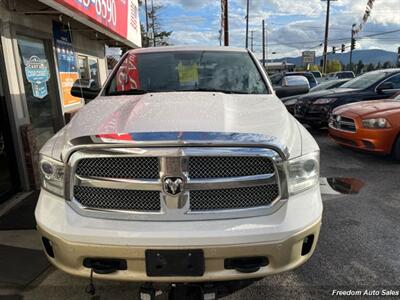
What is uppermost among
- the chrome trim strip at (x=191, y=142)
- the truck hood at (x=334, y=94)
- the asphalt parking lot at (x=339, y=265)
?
the chrome trim strip at (x=191, y=142)

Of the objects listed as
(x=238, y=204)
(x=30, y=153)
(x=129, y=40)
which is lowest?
(x=30, y=153)

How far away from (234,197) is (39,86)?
536cm

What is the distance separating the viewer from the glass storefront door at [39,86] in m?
5.97

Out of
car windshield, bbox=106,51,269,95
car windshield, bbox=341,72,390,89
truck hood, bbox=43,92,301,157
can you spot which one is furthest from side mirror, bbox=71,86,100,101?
car windshield, bbox=341,72,390,89

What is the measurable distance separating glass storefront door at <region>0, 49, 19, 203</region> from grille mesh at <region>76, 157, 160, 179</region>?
3368 mm

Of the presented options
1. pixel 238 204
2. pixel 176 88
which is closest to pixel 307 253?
pixel 238 204

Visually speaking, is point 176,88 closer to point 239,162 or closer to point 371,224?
point 239,162

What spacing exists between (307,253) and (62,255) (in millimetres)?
1499

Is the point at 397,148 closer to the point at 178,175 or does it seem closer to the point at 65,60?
the point at 178,175

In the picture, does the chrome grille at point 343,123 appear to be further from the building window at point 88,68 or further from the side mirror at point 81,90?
the building window at point 88,68

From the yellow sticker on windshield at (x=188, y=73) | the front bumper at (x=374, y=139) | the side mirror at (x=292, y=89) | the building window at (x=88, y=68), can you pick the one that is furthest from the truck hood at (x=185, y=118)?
the building window at (x=88, y=68)

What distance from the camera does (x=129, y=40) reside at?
10.8 meters

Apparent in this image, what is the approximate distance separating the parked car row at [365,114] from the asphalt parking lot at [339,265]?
1.64 metres

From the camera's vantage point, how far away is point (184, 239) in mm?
2107
